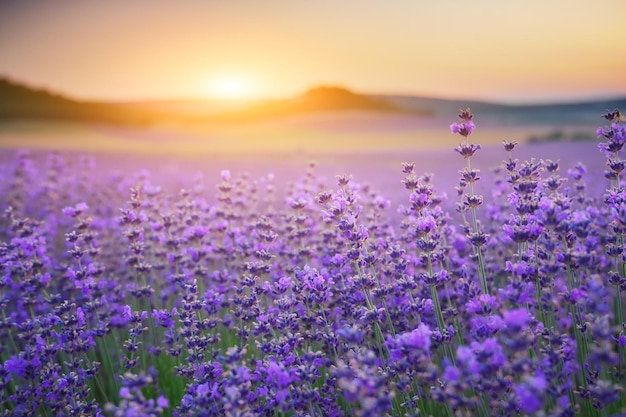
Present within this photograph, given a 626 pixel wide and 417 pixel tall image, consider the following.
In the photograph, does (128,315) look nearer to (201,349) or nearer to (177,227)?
(201,349)

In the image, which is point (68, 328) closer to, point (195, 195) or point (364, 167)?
point (195, 195)

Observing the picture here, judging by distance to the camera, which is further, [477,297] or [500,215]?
[500,215]

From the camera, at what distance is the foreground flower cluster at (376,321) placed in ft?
7.54

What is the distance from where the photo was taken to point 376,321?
3.24m

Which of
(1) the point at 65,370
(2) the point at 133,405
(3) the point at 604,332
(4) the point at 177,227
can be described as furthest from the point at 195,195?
(3) the point at 604,332

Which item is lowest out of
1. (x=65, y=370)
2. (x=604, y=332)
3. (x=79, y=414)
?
(x=65, y=370)

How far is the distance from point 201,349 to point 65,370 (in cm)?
210

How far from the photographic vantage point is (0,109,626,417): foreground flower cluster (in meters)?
2.30

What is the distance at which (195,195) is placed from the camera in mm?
8445

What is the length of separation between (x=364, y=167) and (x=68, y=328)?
11.7 metres

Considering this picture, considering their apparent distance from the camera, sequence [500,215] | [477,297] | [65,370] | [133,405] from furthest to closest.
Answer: [500,215], [65,370], [477,297], [133,405]

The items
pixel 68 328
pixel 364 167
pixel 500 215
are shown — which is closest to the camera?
pixel 68 328

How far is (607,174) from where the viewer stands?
381 centimetres

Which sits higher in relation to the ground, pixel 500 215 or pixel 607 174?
pixel 607 174
